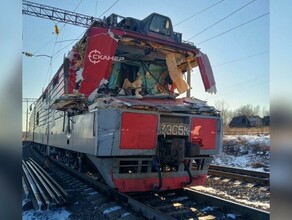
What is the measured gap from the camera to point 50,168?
5008 millimetres

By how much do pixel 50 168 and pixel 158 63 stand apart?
3089 mm

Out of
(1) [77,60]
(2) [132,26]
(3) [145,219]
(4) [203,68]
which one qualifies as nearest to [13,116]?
(3) [145,219]

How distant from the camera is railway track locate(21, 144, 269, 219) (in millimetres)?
2016

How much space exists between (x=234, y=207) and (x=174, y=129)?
79 cm

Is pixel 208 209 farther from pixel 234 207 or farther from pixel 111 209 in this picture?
pixel 111 209

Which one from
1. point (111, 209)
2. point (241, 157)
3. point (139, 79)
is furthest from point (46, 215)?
point (241, 157)

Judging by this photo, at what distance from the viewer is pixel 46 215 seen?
7.01ft

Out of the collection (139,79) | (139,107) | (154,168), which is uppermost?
(139,79)

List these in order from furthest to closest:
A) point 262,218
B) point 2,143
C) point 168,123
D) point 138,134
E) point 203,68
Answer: point 203,68 < point 168,123 < point 138,134 < point 262,218 < point 2,143

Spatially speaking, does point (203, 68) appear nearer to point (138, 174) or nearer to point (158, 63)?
point (158, 63)

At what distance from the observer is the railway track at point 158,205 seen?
2.02 meters

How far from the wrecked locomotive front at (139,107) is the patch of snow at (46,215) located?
439mm

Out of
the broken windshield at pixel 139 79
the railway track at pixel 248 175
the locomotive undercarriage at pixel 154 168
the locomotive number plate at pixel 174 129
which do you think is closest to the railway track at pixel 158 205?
the locomotive undercarriage at pixel 154 168
